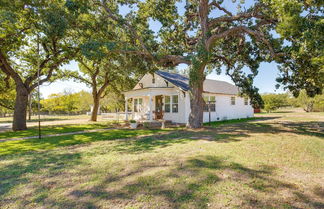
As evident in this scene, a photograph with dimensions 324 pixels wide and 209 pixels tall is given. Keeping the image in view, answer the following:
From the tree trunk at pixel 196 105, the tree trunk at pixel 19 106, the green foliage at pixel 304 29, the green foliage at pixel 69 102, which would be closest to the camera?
the green foliage at pixel 304 29

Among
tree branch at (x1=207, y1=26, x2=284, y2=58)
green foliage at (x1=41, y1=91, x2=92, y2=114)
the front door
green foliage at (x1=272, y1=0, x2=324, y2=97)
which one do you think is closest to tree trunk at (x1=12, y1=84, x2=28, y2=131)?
the front door

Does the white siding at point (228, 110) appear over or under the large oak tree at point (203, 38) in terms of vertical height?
under

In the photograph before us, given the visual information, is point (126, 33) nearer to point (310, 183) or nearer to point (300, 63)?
point (300, 63)

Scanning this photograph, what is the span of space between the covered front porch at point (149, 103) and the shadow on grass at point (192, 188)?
10794mm

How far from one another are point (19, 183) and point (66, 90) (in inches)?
2315

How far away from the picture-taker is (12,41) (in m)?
12.2

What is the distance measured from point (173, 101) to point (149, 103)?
2.31m

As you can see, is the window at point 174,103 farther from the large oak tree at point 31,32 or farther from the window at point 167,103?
the large oak tree at point 31,32

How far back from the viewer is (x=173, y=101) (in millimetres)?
16156

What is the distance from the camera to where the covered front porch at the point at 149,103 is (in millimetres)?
15328

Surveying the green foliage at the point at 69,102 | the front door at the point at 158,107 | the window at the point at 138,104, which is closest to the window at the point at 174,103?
the front door at the point at 158,107

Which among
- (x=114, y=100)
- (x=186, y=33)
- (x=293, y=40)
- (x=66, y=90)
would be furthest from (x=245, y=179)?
(x=66, y=90)

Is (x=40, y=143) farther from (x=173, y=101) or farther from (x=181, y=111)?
(x=173, y=101)

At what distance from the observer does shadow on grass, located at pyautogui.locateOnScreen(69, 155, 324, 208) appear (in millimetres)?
2807
